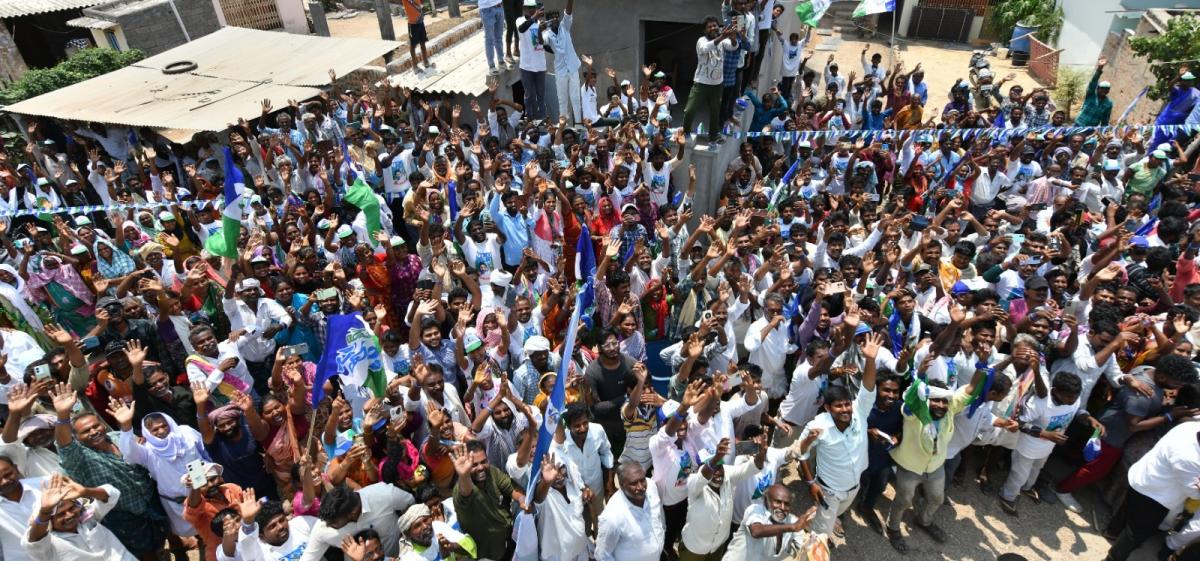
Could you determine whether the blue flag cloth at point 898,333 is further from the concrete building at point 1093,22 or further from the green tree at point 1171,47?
the concrete building at point 1093,22

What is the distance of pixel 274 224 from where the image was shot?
689 cm

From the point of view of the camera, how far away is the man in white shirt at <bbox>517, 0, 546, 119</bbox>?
938 cm

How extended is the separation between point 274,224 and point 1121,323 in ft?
25.4

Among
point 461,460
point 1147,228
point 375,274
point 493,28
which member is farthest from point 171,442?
point 1147,228

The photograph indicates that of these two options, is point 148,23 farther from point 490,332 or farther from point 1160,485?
point 1160,485

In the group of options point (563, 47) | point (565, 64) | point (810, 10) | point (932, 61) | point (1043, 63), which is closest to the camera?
point (563, 47)

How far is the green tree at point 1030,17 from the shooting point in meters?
17.3

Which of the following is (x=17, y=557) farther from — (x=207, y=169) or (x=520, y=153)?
(x=207, y=169)

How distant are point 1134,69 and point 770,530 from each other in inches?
530

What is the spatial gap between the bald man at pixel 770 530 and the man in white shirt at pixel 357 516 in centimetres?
195

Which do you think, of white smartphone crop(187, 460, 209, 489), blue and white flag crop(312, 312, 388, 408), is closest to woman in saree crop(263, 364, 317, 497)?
blue and white flag crop(312, 312, 388, 408)

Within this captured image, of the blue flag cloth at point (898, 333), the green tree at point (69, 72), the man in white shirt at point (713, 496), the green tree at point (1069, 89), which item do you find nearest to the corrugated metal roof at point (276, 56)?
the green tree at point (69, 72)

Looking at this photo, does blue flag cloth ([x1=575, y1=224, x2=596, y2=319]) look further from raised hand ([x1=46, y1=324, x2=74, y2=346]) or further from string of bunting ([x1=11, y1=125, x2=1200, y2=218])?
raised hand ([x1=46, y1=324, x2=74, y2=346])

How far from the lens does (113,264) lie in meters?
6.34
